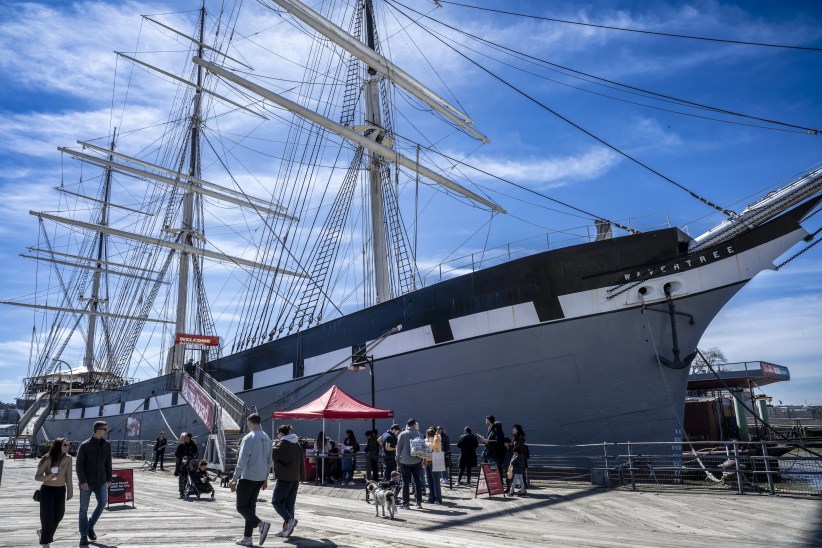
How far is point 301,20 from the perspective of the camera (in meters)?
18.9

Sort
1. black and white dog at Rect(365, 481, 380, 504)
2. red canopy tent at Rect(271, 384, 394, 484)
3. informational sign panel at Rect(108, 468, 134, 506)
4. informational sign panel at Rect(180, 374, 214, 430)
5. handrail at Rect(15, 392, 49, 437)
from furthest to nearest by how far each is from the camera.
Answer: handrail at Rect(15, 392, 49, 437), informational sign panel at Rect(180, 374, 214, 430), red canopy tent at Rect(271, 384, 394, 484), informational sign panel at Rect(108, 468, 134, 506), black and white dog at Rect(365, 481, 380, 504)

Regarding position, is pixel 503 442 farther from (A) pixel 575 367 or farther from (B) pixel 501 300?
(B) pixel 501 300

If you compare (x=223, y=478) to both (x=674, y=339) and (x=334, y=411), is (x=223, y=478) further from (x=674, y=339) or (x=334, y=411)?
(x=674, y=339)

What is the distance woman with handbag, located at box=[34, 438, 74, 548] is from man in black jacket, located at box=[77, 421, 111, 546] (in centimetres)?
24

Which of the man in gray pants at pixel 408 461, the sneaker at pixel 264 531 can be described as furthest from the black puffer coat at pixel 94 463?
the man in gray pants at pixel 408 461

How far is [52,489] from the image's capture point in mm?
5617

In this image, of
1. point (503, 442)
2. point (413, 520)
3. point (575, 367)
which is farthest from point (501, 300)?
point (413, 520)

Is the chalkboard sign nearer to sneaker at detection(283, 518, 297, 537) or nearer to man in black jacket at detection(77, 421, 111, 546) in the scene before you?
sneaker at detection(283, 518, 297, 537)

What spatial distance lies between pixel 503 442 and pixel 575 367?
233 cm

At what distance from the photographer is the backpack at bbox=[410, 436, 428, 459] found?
8.50 m

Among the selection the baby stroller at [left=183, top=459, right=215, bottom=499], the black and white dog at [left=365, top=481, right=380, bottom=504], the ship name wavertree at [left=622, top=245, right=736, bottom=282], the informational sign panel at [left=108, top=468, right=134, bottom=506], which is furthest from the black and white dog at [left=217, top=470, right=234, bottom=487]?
the ship name wavertree at [left=622, top=245, right=736, bottom=282]

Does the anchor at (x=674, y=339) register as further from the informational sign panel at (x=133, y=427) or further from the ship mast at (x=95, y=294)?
the ship mast at (x=95, y=294)

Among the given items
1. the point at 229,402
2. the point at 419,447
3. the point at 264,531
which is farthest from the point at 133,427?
the point at 264,531

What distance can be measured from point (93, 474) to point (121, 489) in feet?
10.3
